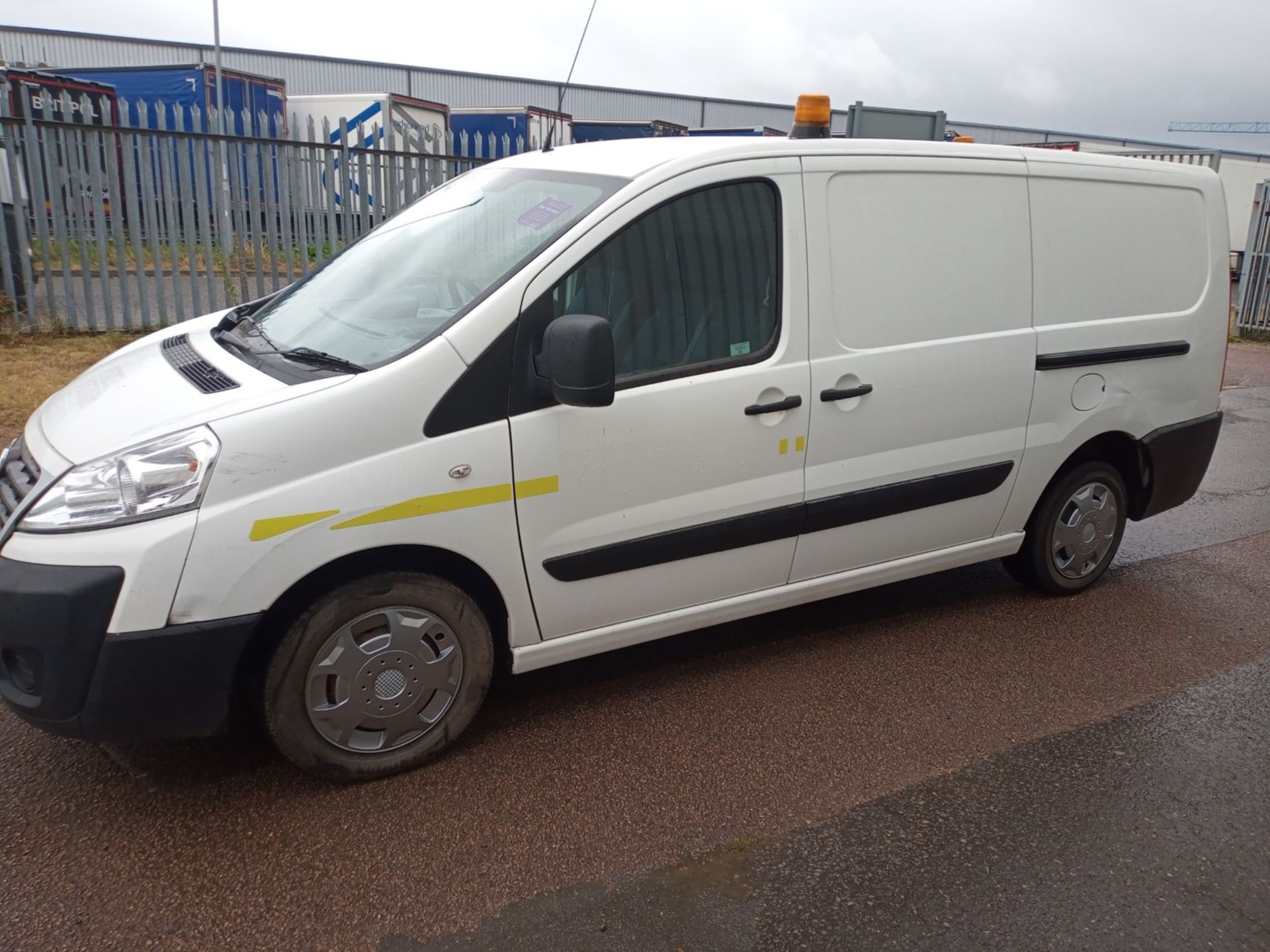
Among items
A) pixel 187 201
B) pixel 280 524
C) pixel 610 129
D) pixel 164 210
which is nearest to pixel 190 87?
pixel 610 129

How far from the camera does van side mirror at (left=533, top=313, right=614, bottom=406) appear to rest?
9.35 ft

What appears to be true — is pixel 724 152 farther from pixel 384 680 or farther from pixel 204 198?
pixel 204 198

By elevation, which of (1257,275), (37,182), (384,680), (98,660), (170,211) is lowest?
(384,680)

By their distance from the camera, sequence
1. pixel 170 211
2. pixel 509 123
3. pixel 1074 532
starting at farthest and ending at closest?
pixel 509 123, pixel 170 211, pixel 1074 532

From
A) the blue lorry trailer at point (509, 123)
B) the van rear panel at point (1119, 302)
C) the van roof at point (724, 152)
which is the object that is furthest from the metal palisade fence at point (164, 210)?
the blue lorry trailer at point (509, 123)

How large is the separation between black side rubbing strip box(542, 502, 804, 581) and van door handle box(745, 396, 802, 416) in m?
0.35

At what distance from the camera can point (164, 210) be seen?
364 inches

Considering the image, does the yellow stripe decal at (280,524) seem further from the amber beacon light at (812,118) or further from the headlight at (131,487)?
the amber beacon light at (812,118)

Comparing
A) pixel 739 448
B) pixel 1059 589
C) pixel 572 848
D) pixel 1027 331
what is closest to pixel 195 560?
pixel 572 848

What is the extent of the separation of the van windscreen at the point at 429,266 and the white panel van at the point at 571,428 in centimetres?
2

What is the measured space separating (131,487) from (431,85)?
111 ft

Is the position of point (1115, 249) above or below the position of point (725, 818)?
above

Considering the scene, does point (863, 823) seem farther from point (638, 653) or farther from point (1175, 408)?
point (1175, 408)

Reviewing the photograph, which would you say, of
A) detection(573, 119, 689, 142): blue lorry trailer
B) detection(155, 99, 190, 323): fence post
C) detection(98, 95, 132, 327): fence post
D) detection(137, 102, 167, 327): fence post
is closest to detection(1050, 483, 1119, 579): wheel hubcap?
detection(155, 99, 190, 323): fence post
